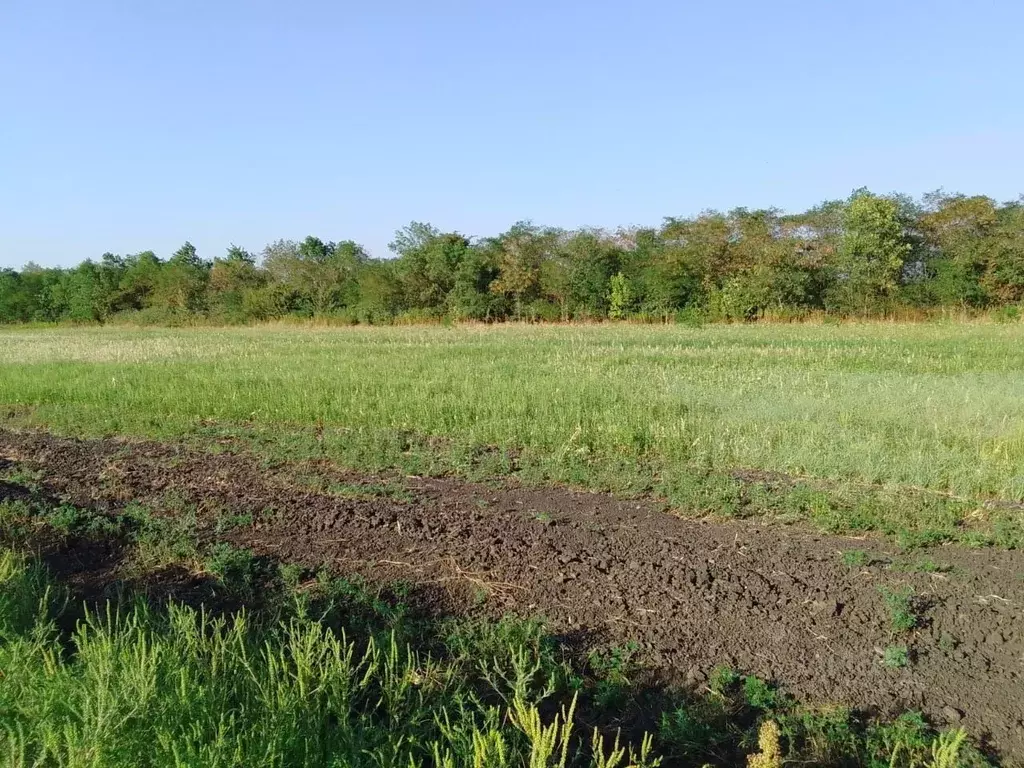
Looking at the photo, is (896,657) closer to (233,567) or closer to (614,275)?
(233,567)

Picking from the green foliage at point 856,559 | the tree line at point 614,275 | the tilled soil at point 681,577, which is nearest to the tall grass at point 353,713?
the tilled soil at point 681,577

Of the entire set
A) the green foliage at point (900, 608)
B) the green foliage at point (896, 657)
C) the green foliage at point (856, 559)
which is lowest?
the green foliage at point (896, 657)

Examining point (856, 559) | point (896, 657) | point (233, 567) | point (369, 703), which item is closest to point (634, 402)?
point (856, 559)

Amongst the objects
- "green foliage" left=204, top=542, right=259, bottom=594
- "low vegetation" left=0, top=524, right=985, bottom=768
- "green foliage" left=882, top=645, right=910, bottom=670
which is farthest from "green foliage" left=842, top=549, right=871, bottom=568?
"green foliage" left=204, top=542, right=259, bottom=594

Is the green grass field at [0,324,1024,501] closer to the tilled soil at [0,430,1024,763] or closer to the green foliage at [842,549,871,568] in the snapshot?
the tilled soil at [0,430,1024,763]

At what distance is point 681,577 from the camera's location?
14.9 feet

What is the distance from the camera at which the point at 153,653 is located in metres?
2.86

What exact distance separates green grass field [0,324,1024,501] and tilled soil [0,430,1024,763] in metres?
1.50

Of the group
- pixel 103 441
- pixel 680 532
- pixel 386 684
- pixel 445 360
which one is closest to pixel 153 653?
pixel 386 684

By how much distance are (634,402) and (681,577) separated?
5.45 metres

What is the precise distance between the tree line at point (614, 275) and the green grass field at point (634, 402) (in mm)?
18709

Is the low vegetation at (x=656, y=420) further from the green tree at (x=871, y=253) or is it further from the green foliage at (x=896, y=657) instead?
the green tree at (x=871, y=253)

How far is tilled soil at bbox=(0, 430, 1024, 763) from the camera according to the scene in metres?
3.58

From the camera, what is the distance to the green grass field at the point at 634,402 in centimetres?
714
